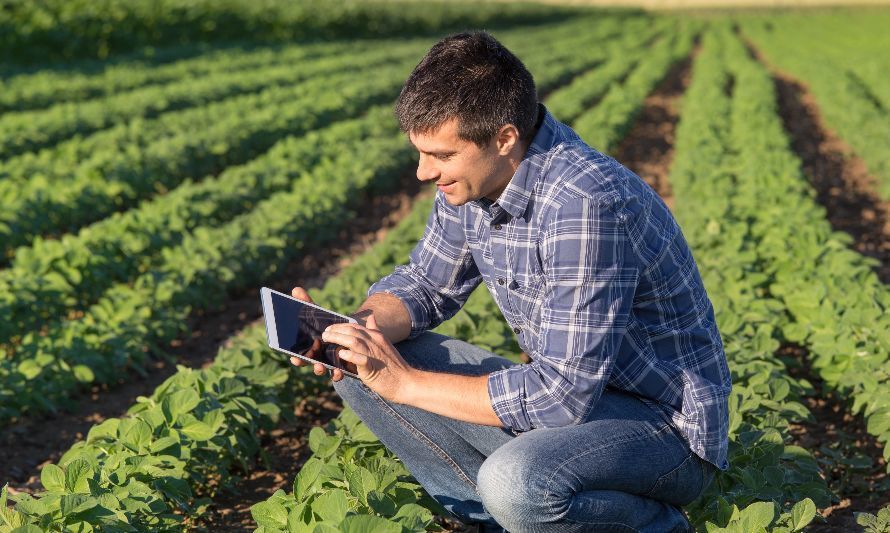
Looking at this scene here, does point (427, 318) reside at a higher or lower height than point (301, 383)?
higher

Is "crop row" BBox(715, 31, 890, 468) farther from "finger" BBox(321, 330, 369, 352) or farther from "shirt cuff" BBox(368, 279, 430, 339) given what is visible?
"finger" BBox(321, 330, 369, 352)

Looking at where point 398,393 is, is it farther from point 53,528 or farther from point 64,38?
point 64,38

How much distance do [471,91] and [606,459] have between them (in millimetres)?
1016

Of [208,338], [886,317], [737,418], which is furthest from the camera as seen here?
[208,338]

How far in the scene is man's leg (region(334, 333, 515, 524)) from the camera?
2955 millimetres

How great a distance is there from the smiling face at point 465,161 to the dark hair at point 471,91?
0.02m

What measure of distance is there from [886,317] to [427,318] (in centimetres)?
227

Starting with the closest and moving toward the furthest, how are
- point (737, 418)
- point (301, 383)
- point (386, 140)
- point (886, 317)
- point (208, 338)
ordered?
point (737, 418) < point (886, 317) < point (301, 383) < point (208, 338) < point (386, 140)

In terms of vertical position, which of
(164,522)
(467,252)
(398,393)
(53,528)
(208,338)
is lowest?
(208,338)

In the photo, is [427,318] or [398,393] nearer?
[398,393]

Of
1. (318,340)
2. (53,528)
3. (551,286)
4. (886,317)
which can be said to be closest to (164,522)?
(53,528)

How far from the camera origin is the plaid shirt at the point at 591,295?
8.17 ft

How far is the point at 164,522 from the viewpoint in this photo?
3.10 metres

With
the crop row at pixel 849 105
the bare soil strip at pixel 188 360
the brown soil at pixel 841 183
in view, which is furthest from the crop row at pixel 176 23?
the brown soil at pixel 841 183
